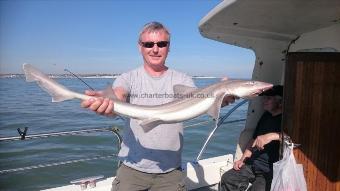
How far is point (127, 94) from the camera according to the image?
11.4 ft

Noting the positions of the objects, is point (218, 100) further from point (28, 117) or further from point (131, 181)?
point (28, 117)

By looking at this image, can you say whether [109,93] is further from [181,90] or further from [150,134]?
[181,90]

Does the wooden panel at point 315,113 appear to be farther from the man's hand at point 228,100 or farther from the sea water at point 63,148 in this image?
the sea water at point 63,148

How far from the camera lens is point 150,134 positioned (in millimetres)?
3422

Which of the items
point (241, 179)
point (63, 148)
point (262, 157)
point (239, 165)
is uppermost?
point (262, 157)

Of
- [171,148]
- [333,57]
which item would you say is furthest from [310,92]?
[171,148]

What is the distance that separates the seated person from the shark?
156cm

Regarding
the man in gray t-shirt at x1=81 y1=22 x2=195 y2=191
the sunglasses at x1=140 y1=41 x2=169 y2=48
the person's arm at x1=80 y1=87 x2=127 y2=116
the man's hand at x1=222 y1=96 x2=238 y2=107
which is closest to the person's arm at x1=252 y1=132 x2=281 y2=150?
the man's hand at x1=222 y1=96 x2=238 y2=107

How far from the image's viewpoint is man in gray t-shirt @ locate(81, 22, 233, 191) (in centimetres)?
342

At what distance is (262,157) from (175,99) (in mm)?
2198

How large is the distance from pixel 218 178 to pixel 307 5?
359cm

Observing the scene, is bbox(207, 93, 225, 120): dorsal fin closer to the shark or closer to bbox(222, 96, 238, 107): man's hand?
the shark

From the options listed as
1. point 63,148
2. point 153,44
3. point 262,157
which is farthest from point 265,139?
point 63,148

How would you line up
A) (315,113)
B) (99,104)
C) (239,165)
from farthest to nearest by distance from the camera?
(239,165)
(315,113)
(99,104)
